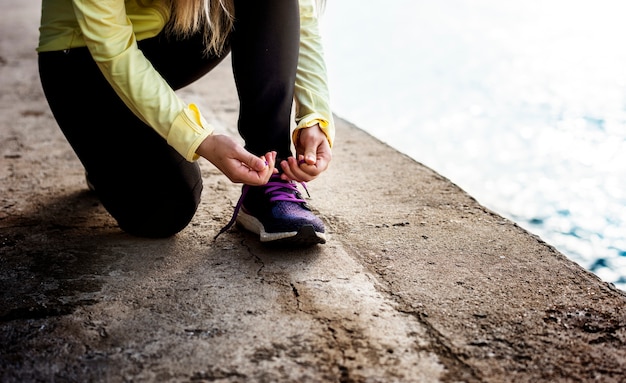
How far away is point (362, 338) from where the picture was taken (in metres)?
1.10

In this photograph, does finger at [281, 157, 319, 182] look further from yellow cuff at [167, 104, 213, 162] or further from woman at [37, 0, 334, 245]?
yellow cuff at [167, 104, 213, 162]

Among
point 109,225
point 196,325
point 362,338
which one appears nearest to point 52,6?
point 109,225

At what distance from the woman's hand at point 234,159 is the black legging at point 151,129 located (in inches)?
6.2

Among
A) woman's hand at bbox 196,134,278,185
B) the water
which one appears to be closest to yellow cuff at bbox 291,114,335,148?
woman's hand at bbox 196,134,278,185

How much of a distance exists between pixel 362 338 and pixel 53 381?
45 cm

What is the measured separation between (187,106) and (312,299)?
424mm

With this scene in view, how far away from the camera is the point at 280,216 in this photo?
139 centimetres

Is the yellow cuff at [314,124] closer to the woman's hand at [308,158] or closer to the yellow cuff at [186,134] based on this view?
the woman's hand at [308,158]

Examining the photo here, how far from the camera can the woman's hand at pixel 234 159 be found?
49.1 inches

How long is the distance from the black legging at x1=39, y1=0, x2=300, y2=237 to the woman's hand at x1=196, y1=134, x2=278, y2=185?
6.2 inches

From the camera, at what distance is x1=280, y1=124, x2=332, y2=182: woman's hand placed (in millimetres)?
1341

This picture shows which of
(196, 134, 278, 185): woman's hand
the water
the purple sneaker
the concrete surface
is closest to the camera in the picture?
the concrete surface

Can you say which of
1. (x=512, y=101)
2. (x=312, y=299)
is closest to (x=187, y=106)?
(x=312, y=299)

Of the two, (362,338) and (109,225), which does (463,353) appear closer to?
(362,338)
